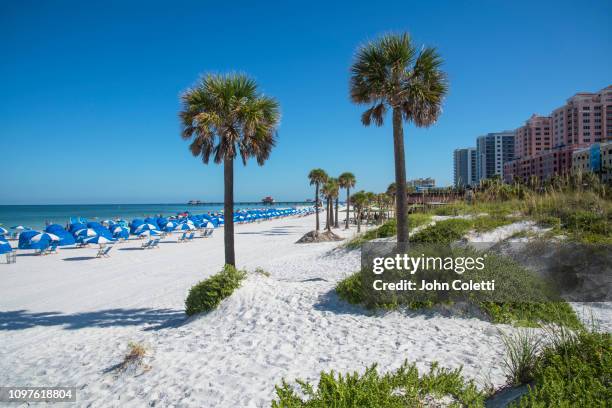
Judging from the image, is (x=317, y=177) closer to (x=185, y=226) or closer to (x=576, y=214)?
(x=185, y=226)

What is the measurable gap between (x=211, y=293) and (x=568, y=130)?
360 ft

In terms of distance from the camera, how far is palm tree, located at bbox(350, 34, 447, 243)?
9297 millimetres

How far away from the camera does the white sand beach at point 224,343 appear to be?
4500 mm

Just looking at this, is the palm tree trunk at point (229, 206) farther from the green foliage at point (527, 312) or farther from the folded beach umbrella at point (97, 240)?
the folded beach umbrella at point (97, 240)

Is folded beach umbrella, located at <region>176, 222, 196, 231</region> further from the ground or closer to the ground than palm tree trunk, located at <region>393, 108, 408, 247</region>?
closer to the ground

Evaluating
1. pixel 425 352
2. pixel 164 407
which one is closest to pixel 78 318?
pixel 164 407

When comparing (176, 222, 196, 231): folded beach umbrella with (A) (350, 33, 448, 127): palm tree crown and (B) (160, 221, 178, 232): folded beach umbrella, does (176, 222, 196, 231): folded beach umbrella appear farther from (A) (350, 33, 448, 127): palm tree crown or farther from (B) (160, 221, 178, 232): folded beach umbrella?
(A) (350, 33, 448, 127): palm tree crown

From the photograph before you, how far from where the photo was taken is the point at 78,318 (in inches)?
376

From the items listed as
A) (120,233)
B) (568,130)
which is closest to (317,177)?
(120,233)

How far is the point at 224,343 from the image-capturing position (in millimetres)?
5941

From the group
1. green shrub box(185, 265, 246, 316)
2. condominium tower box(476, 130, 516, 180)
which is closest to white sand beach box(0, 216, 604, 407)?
green shrub box(185, 265, 246, 316)

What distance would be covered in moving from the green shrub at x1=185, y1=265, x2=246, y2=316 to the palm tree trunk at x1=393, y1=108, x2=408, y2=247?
469 centimetres

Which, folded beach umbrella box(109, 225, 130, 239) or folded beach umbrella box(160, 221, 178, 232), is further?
folded beach umbrella box(160, 221, 178, 232)

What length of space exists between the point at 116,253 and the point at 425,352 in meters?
24.8
